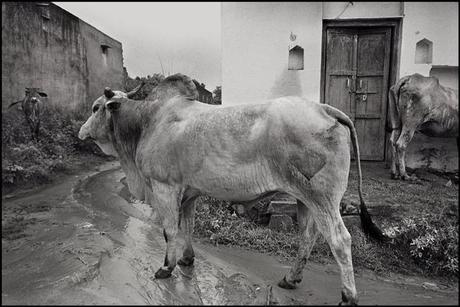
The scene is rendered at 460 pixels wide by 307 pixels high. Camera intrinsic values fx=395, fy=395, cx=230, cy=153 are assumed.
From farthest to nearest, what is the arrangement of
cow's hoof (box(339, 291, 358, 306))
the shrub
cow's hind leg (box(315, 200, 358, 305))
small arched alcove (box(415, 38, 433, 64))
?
1. small arched alcove (box(415, 38, 433, 64))
2. the shrub
3. cow's hind leg (box(315, 200, 358, 305))
4. cow's hoof (box(339, 291, 358, 306))

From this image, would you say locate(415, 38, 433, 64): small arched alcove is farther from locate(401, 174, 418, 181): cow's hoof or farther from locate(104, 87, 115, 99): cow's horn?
locate(104, 87, 115, 99): cow's horn

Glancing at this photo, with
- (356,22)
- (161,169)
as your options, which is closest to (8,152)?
(161,169)

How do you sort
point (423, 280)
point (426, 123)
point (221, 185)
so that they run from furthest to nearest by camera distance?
1. point (426, 123)
2. point (423, 280)
3. point (221, 185)

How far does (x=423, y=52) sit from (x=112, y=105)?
453cm

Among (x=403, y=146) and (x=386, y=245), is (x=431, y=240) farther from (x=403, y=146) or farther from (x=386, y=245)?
(x=403, y=146)

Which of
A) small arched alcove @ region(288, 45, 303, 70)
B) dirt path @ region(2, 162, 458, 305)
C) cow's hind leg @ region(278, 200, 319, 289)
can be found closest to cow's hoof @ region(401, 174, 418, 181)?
dirt path @ region(2, 162, 458, 305)

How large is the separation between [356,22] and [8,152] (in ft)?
16.8

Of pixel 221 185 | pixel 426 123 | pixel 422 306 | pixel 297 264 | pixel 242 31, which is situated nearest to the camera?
pixel 422 306

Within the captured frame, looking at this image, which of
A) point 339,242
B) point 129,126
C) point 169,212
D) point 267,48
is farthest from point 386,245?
point 267,48

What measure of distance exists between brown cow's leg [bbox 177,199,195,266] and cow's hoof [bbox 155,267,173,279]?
0.39 metres

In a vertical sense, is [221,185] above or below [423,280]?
above

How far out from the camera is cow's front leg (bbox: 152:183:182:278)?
3.37 m

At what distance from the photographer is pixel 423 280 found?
3.70m

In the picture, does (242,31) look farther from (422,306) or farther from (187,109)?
(422,306)
